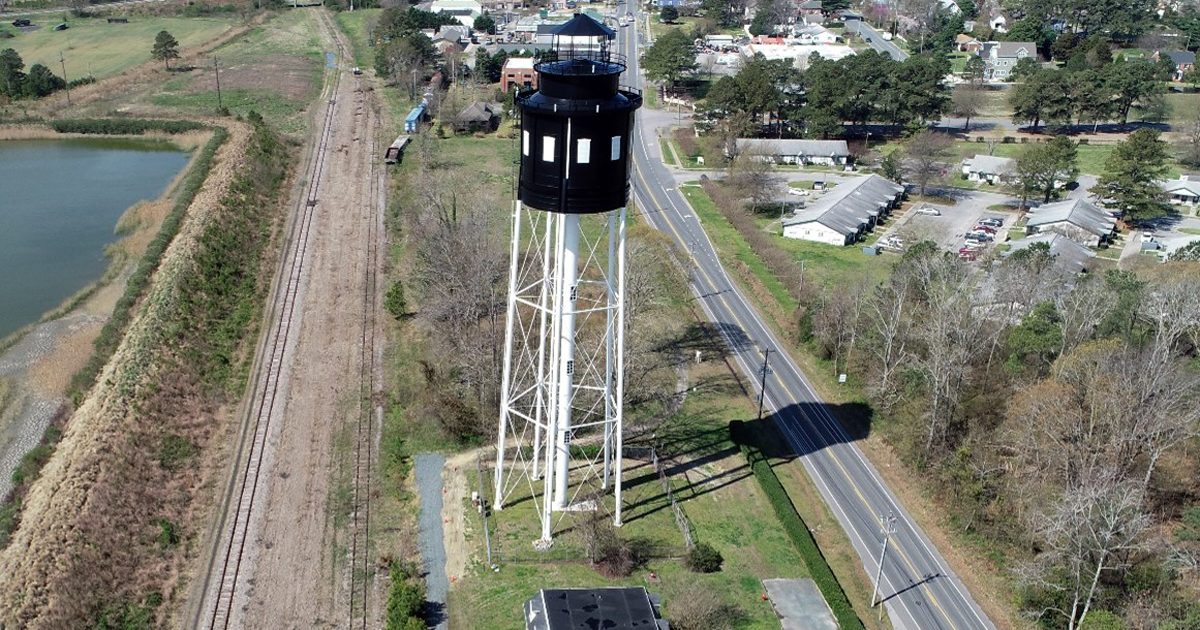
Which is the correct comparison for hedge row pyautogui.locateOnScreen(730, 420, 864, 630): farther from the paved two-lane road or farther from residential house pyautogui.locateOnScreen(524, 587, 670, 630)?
residential house pyautogui.locateOnScreen(524, 587, 670, 630)

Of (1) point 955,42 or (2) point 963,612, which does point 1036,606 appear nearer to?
(2) point 963,612

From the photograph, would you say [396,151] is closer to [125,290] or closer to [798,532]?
[125,290]

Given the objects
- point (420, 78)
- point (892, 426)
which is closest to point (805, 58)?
point (420, 78)

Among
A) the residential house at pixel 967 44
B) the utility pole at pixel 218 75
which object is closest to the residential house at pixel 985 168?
the residential house at pixel 967 44

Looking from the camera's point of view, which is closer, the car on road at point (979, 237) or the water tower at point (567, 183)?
the water tower at point (567, 183)

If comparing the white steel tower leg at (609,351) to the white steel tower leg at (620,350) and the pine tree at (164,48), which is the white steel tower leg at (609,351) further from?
the pine tree at (164,48)
